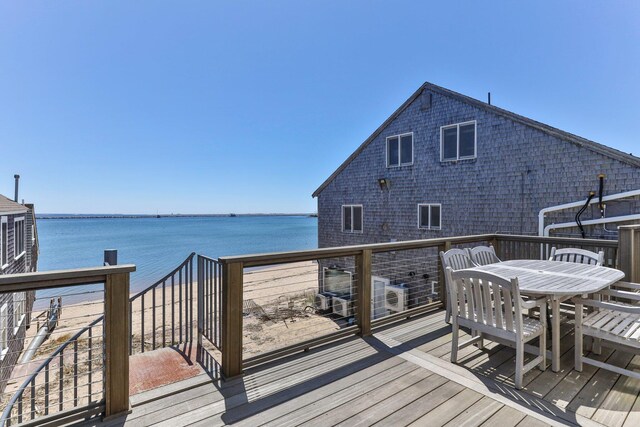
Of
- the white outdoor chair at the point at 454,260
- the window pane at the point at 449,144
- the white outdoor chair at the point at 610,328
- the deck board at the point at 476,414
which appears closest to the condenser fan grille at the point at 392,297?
the window pane at the point at 449,144

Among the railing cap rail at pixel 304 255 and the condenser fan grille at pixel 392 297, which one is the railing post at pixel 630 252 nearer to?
the railing cap rail at pixel 304 255

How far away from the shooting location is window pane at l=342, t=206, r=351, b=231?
1318 cm

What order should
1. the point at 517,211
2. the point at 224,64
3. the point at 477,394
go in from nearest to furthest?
the point at 477,394, the point at 517,211, the point at 224,64

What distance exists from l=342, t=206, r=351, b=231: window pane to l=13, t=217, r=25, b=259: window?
11408mm

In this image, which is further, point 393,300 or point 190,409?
point 393,300

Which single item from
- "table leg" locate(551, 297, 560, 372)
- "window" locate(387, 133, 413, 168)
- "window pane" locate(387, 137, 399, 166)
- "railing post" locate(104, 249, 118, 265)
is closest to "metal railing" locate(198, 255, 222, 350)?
"railing post" locate(104, 249, 118, 265)

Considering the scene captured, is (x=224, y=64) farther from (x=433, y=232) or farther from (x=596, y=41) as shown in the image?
(x=596, y=41)

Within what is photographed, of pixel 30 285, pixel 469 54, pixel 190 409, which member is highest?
pixel 469 54

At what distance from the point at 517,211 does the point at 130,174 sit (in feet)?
158

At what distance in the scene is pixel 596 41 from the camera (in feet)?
29.8

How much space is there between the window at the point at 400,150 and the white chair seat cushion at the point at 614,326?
8668 mm

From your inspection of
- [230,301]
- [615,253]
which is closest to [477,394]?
[230,301]

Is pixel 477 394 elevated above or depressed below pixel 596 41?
below

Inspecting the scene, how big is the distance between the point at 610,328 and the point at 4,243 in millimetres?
12577
